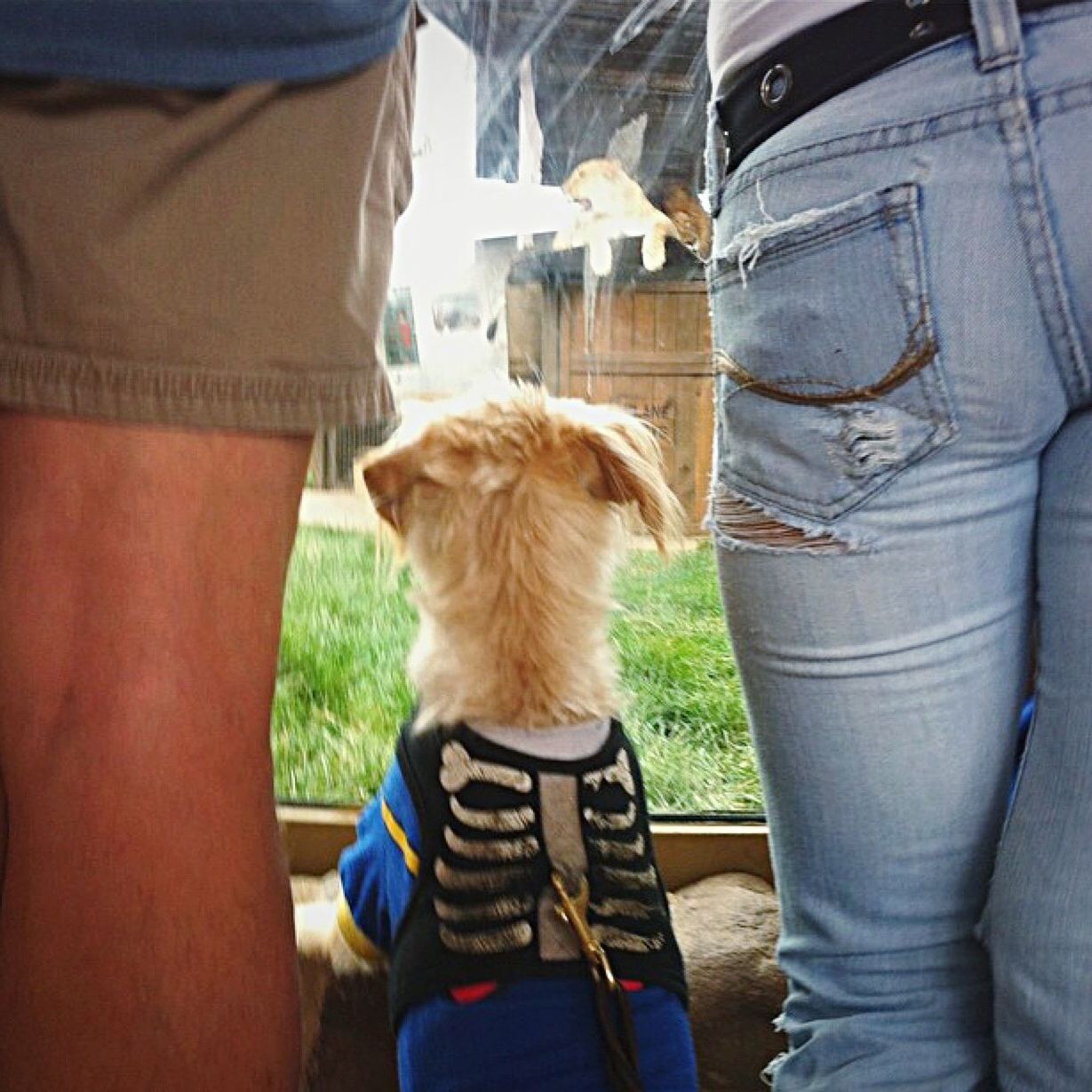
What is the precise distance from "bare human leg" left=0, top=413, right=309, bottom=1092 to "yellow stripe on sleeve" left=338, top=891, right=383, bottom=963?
549mm

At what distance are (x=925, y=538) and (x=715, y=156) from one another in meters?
0.34

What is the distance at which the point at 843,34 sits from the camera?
634 mm

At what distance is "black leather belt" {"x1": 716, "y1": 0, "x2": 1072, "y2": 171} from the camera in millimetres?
601

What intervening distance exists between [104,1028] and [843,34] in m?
0.79

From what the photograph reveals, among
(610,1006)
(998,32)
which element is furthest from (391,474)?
(998,32)

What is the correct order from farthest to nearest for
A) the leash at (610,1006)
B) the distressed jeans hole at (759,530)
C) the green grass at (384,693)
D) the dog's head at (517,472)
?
the green grass at (384,693) → the dog's head at (517,472) → the leash at (610,1006) → the distressed jeans hole at (759,530)

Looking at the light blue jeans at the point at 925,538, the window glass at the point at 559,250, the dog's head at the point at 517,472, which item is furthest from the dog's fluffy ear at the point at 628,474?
the light blue jeans at the point at 925,538

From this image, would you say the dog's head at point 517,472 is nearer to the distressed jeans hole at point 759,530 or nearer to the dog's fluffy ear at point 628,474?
the dog's fluffy ear at point 628,474

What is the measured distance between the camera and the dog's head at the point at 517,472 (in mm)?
1188

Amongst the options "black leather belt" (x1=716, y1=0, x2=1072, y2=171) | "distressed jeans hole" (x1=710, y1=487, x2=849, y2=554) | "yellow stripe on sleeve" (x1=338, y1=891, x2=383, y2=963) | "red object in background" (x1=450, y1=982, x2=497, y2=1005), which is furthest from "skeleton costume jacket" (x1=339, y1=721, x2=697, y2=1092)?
"black leather belt" (x1=716, y1=0, x2=1072, y2=171)

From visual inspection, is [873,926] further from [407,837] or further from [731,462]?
[407,837]

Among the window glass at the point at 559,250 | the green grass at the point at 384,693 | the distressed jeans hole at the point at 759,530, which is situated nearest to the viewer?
the distressed jeans hole at the point at 759,530

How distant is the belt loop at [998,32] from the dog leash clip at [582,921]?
0.80 meters

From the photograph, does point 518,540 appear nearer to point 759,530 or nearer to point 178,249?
point 759,530
